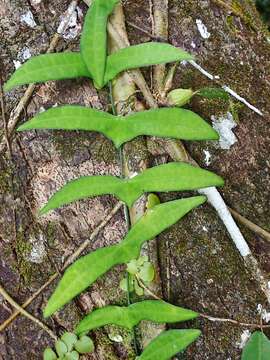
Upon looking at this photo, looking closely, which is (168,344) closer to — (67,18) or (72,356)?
(72,356)

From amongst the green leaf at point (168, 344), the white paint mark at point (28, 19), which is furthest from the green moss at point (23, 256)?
the white paint mark at point (28, 19)

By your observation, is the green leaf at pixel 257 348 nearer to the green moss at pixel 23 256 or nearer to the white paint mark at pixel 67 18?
the green moss at pixel 23 256

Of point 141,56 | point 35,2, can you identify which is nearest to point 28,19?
point 35,2

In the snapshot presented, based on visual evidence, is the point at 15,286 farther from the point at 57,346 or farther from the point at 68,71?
the point at 68,71

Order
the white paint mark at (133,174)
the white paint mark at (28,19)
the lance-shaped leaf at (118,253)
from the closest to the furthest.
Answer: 1. the lance-shaped leaf at (118,253)
2. the white paint mark at (133,174)
3. the white paint mark at (28,19)

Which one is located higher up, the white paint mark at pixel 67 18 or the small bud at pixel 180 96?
the white paint mark at pixel 67 18

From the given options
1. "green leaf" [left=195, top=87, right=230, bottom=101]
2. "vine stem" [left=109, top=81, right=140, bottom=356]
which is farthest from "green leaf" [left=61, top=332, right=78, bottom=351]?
"green leaf" [left=195, top=87, right=230, bottom=101]
